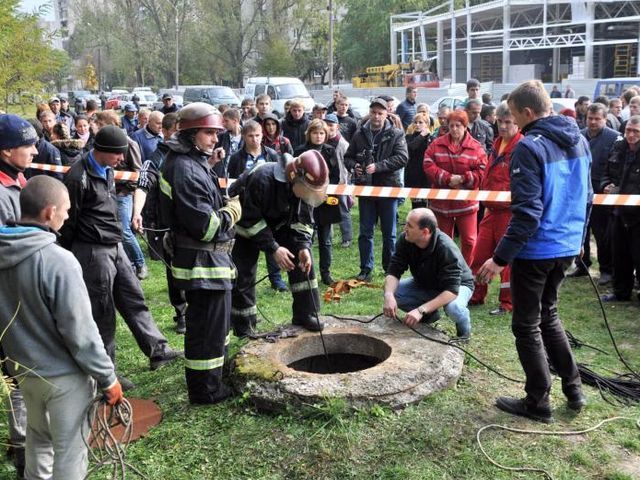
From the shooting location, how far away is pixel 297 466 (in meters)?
3.89

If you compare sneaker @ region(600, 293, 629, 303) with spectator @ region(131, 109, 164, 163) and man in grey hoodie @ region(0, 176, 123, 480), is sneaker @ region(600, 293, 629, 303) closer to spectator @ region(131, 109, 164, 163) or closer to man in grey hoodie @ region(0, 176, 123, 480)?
man in grey hoodie @ region(0, 176, 123, 480)

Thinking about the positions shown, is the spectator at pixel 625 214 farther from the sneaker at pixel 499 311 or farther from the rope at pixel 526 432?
the rope at pixel 526 432

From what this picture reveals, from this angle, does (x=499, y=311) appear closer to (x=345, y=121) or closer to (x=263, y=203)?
(x=263, y=203)

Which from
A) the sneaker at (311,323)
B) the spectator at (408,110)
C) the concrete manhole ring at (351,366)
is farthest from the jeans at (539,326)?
the spectator at (408,110)

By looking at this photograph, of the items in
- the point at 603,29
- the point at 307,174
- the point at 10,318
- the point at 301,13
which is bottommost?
the point at 10,318

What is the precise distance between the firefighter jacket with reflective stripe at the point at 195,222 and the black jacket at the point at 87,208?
2.05 feet

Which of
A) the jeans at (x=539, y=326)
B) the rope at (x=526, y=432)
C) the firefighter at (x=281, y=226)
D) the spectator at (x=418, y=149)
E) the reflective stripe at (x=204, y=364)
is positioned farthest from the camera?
the spectator at (x=418, y=149)

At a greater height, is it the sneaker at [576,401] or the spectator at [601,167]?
the spectator at [601,167]

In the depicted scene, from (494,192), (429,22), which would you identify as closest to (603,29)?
(429,22)

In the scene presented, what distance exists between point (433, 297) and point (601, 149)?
329cm

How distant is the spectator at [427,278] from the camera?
5375mm

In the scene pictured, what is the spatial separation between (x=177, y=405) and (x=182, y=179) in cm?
165

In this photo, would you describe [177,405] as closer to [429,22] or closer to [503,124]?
[503,124]

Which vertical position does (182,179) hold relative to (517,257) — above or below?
above
